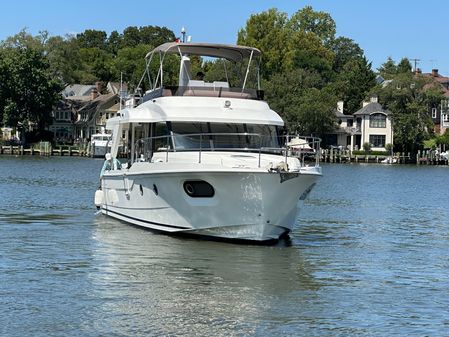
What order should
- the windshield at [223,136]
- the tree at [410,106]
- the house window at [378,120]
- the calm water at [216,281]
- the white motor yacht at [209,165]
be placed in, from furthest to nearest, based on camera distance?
the house window at [378,120], the tree at [410,106], the windshield at [223,136], the white motor yacht at [209,165], the calm water at [216,281]

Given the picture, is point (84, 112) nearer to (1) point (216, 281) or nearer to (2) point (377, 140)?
(2) point (377, 140)

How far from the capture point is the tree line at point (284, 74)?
11956 centimetres

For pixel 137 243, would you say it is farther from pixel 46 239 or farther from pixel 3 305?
pixel 3 305

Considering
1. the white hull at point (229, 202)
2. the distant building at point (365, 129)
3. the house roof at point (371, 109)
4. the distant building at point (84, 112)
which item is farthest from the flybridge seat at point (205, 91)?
the distant building at point (84, 112)

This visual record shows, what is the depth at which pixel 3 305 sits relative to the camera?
1686 centimetres

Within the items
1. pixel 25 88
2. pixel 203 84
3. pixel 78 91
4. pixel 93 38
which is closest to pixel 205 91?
pixel 203 84

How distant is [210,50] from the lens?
96.3ft

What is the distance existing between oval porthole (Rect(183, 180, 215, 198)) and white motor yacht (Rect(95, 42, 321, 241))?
0.03 meters

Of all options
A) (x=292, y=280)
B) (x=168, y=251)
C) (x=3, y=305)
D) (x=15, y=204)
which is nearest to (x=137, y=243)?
(x=168, y=251)

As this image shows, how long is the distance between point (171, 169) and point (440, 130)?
127 m

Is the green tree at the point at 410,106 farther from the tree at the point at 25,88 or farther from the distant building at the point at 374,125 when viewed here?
the tree at the point at 25,88

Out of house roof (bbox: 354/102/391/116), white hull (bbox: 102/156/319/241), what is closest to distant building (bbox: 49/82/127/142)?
house roof (bbox: 354/102/391/116)

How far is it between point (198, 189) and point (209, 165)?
0.96 metres

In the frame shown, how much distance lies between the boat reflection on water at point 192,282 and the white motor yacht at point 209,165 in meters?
0.72
